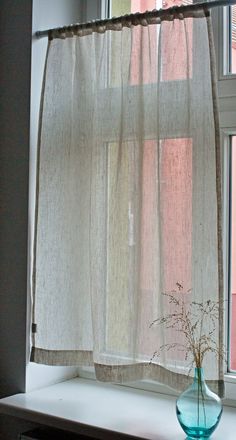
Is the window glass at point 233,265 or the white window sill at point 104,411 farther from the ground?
the window glass at point 233,265

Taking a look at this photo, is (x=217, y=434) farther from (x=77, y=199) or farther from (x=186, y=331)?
(x=77, y=199)

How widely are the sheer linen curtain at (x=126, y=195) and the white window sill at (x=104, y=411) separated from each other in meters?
0.10

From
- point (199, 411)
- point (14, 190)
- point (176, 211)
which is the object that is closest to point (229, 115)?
point (176, 211)

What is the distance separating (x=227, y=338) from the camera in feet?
6.02

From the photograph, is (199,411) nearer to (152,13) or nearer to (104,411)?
(104,411)

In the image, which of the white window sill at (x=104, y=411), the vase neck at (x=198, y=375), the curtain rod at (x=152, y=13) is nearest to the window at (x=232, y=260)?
the white window sill at (x=104, y=411)

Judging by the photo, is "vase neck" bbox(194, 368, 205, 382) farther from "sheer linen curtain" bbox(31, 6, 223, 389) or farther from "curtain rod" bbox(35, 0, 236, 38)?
"curtain rod" bbox(35, 0, 236, 38)

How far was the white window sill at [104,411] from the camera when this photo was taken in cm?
162

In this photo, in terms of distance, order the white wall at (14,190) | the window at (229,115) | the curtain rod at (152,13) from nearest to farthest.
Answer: the curtain rod at (152,13) < the window at (229,115) < the white wall at (14,190)

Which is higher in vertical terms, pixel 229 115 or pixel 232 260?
pixel 229 115

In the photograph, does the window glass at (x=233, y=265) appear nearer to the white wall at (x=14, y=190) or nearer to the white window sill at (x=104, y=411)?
the white window sill at (x=104, y=411)

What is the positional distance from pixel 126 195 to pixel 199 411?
65 cm

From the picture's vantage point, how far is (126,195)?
1.82 meters

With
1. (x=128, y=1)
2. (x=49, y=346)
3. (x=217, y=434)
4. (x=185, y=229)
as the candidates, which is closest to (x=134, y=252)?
(x=185, y=229)
